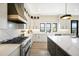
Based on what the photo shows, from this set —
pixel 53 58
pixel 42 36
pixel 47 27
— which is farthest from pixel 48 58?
pixel 47 27

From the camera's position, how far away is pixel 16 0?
1208 millimetres

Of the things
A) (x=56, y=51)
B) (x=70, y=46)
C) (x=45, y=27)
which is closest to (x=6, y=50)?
(x=70, y=46)

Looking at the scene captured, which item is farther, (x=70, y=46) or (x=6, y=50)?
(x=70, y=46)

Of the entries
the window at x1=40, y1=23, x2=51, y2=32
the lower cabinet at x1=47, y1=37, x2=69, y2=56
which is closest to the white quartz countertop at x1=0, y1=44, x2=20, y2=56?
the lower cabinet at x1=47, y1=37, x2=69, y2=56

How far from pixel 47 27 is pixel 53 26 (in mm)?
565

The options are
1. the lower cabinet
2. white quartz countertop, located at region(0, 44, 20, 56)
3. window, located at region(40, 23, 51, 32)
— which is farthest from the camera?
window, located at region(40, 23, 51, 32)

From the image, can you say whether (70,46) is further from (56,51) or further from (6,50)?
(6,50)

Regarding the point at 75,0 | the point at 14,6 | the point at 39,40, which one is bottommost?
the point at 39,40

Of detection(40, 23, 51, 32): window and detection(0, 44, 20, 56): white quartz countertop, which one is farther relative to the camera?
detection(40, 23, 51, 32): window

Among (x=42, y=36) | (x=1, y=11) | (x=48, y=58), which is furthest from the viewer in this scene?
(x=42, y=36)

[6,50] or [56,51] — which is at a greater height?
[6,50]

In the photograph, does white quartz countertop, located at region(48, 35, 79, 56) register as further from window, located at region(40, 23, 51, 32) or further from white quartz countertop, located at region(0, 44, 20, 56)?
window, located at region(40, 23, 51, 32)

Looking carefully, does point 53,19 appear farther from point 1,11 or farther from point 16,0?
point 16,0

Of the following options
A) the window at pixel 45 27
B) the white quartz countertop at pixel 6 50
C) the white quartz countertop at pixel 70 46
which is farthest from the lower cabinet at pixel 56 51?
the window at pixel 45 27
